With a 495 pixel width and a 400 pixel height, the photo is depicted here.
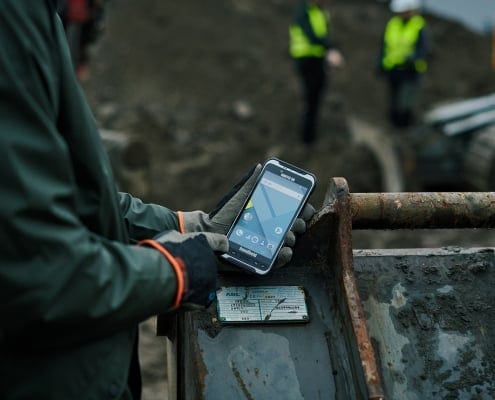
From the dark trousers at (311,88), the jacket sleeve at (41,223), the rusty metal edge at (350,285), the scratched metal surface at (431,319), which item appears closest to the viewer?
the jacket sleeve at (41,223)

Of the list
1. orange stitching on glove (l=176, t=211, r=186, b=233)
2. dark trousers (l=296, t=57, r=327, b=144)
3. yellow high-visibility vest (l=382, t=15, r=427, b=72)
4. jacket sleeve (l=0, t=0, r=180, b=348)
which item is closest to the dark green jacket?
jacket sleeve (l=0, t=0, r=180, b=348)

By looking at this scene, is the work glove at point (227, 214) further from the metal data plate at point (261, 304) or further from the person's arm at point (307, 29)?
the person's arm at point (307, 29)

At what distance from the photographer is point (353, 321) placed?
199 cm

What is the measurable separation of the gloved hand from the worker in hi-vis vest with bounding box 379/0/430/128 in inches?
311

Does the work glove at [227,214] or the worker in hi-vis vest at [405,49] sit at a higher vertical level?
the worker in hi-vis vest at [405,49]

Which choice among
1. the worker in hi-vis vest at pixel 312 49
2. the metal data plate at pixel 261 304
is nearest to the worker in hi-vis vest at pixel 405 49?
the worker in hi-vis vest at pixel 312 49

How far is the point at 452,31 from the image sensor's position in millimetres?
13188

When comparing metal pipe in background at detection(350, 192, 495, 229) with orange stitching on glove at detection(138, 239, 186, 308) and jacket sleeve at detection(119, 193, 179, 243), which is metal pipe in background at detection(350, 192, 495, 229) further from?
orange stitching on glove at detection(138, 239, 186, 308)

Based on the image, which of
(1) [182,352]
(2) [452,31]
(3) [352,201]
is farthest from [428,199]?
(2) [452,31]

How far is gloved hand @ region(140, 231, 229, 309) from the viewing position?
1.72m

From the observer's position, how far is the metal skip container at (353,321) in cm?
198

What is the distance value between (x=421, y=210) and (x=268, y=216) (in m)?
0.46

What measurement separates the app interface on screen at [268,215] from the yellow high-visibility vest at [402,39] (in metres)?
7.48

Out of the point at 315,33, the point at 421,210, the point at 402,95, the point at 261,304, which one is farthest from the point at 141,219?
the point at 402,95
